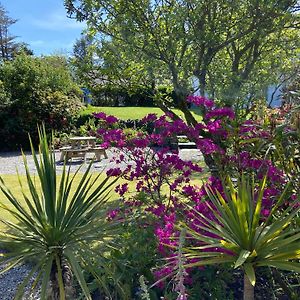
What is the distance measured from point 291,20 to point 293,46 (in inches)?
48.6

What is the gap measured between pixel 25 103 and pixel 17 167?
195 inches

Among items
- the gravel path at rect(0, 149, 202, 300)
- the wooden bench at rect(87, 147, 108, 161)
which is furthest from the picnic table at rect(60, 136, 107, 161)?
the gravel path at rect(0, 149, 202, 300)

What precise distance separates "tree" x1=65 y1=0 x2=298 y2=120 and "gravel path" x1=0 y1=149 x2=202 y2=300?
1.99 meters

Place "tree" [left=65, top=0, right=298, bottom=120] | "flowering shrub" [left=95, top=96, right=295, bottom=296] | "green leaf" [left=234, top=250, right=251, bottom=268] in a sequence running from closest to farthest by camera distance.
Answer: "green leaf" [left=234, top=250, right=251, bottom=268], "flowering shrub" [left=95, top=96, right=295, bottom=296], "tree" [left=65, top=0, right=298, bottom=120]

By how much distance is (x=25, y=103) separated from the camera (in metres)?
13.5

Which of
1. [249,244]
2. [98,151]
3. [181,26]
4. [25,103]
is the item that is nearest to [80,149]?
[98,151]

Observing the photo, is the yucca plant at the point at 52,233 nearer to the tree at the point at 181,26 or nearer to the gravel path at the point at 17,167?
the gravel path at the point at 17,167

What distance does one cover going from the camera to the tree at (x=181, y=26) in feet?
17.0

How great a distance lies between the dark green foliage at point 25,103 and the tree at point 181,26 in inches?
325

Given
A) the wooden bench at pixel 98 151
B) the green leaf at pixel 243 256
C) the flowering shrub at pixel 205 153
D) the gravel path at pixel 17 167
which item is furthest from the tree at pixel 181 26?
the wooden bench at pixel 98 151

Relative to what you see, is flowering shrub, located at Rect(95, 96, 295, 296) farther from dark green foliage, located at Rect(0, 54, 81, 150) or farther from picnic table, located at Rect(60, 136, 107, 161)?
dark green foliage, located at Rect(0, 54, 81, 150)

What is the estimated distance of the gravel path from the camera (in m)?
3.57

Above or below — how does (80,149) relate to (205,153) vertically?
below

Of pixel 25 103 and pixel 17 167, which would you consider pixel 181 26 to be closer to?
pixel 17 167
